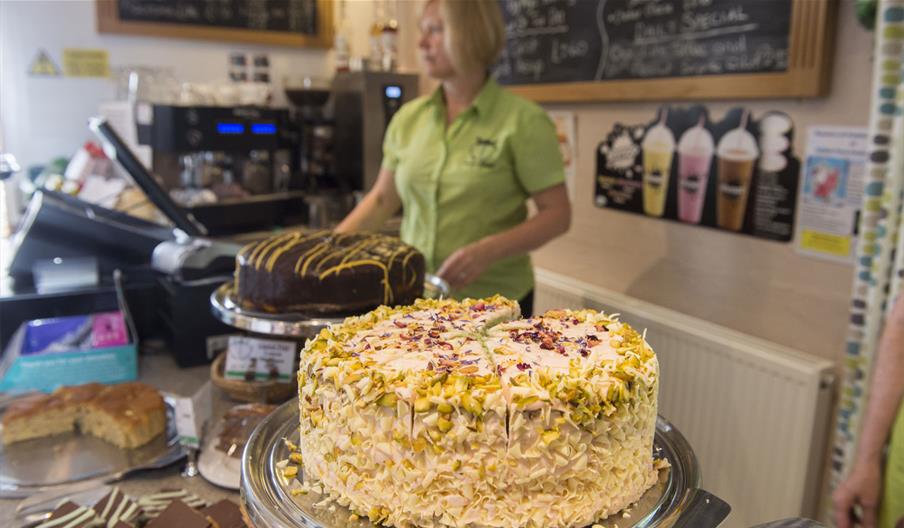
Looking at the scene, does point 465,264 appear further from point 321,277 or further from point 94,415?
point 94,415

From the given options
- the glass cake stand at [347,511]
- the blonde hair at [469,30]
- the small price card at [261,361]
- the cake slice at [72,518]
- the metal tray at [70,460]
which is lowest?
the metal tray at [70,460]

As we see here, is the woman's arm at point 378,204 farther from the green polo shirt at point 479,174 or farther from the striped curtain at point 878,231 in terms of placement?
the striped curtain at point 878,231

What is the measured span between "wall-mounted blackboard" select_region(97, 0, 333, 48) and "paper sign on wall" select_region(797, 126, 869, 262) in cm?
271

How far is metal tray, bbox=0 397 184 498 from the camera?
4.03 feet

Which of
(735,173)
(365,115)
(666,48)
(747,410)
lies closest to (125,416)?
(747,410)

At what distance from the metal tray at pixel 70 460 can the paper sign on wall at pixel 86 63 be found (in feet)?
8.13

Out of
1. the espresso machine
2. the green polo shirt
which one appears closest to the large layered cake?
the green polo shirt

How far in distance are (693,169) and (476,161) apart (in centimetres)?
80

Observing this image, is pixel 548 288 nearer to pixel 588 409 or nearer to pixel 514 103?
pixel 514 103

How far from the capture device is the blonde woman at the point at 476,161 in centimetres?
195

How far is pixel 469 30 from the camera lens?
195 cm

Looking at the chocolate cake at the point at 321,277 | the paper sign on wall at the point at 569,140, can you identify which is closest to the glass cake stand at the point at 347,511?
the chocolate cake at the point at 321,277

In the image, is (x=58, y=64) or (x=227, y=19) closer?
(x=58, y=64)

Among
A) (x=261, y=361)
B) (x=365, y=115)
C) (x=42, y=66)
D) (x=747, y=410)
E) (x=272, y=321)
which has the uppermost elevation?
(x=42, y=66)
